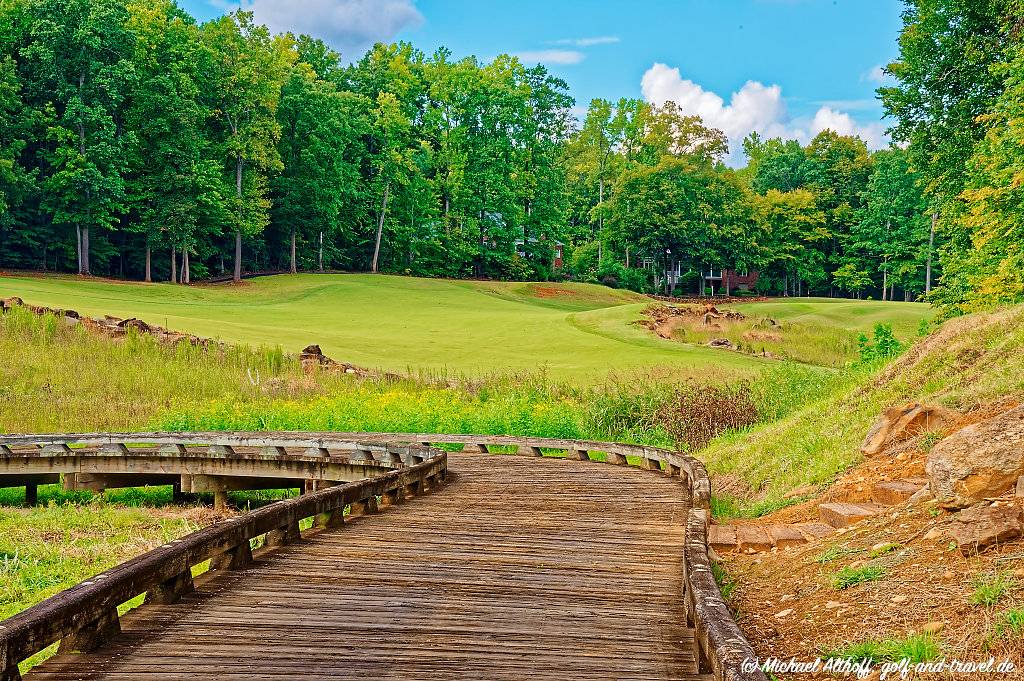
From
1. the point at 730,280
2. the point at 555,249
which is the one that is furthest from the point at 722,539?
the point at 730,280

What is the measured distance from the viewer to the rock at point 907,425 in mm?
8930

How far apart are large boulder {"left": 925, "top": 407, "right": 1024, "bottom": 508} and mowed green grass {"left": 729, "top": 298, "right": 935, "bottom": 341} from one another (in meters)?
37.3

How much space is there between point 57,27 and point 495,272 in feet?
107

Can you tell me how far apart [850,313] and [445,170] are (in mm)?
31750

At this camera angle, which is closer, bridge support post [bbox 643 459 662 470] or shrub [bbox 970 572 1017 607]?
shrub [bbox 970 572 1017 607]

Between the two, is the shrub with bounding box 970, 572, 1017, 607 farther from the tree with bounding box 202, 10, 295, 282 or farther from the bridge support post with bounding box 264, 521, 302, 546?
the tree with bounding box 202, 10, 295, 282

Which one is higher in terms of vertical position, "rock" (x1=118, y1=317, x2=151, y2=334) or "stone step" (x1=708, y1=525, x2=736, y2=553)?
"rock" (x1=118, y1=317, x2=151, y2=334)

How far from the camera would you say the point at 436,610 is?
5.55 m

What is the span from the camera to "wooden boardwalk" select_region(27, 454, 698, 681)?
14.6 ft

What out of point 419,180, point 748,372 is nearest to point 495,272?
point 419,180

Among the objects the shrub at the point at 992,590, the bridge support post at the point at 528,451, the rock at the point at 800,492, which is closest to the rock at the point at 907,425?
the rock at the point at 800,492

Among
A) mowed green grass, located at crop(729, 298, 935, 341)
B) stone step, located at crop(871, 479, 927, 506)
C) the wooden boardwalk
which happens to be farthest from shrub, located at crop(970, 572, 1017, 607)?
mowed green grass, located at crop(729, 298, 935, 341)

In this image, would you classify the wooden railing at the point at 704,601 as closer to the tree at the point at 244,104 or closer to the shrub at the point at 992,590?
the shrub at the point at 992,590

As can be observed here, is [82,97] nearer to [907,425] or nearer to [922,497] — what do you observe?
[907,425]
